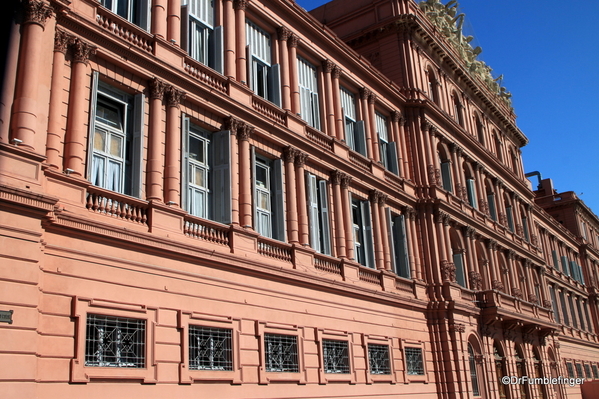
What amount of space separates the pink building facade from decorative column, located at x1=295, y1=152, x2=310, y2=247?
7 centimetres

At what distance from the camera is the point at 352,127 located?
998 inches

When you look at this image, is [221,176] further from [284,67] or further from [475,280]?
[475,280]

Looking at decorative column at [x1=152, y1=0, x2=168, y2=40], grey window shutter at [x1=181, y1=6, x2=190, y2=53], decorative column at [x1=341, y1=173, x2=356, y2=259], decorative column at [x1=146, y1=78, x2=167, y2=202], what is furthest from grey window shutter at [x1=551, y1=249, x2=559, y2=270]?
decorative column at [x1=146, y1=78, x2=167, y2=202]

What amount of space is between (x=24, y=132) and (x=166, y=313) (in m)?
5.04

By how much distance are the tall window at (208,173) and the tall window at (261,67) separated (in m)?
3.39

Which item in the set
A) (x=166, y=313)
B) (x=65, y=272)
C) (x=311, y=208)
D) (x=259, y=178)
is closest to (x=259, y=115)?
(x=259, y=178)

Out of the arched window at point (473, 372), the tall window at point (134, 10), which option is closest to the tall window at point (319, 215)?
the tall window at point (134, 10)

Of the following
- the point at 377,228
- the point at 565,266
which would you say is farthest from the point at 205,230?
the point at 565,266

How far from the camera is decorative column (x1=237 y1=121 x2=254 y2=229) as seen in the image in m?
17.2

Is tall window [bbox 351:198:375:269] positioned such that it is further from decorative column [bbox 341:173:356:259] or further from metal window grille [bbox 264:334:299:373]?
metal window grille [bbox 264:334:299:373]

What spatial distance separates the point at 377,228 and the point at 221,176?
872cm

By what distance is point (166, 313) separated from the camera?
14.0 meters

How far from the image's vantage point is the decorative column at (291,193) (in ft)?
62.7

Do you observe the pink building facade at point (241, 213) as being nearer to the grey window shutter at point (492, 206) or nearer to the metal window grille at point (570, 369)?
the grey window shutter at point (492, 206)
